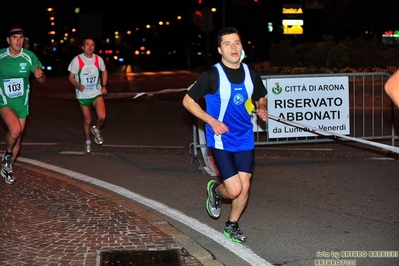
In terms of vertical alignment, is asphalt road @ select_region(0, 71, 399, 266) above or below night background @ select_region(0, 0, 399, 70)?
below

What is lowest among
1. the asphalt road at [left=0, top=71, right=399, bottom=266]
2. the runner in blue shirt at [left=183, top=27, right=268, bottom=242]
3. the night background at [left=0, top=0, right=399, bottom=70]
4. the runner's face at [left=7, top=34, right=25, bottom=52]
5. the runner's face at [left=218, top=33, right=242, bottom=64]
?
the asphalt road at [left=0, top=71, right=399, bottom=266]

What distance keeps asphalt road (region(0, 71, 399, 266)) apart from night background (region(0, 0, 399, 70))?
15.1 metres

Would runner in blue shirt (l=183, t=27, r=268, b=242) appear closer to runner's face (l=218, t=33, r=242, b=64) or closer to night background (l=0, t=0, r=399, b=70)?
runner's face (l=218, t=33, r=242, b=64)

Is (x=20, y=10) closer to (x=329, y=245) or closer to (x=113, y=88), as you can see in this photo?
(x=113, y=88)

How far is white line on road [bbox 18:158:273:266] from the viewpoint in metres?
6.46

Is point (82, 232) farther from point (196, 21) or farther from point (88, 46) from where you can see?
point (196, 21)

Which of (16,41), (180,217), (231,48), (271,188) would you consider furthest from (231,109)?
(16,41)

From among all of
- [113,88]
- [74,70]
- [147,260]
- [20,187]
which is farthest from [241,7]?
[147,260]

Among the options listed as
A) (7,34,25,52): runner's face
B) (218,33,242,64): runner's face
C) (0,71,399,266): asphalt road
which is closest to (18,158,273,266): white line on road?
(0,71,399,266): asphalt road

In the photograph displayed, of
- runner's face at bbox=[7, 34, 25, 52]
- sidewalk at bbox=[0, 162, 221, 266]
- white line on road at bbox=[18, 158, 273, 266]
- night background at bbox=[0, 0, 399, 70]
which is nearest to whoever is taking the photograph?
→ sidewalk at bbox=[0, 162, 221, 266]

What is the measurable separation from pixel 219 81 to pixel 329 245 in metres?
1.84

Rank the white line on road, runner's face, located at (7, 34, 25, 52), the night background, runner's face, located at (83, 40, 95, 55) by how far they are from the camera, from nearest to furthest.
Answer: the white line on road < runner's face, located at (7, 34, 25, 52) < runner's face, located at (83, 40, 95, 55) < the night background

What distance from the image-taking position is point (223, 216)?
26.2 ft

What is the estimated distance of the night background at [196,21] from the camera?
101 ft
